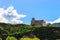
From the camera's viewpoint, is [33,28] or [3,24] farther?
[3,24]

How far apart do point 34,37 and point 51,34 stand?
229 cm

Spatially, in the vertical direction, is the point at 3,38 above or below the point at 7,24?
below

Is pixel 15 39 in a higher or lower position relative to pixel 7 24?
lower

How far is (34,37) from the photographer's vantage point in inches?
1044

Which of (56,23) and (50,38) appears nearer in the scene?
(50,38)

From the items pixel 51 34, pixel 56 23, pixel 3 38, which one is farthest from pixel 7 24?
pixel 56 23

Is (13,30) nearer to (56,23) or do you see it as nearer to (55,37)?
(55,37)

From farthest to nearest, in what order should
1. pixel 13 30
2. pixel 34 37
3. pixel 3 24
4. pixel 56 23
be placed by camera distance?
pixel 56 23 → pixel 3 24 → pixel 13 30 → pixel 34 37

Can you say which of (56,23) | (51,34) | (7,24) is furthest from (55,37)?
(56,23)

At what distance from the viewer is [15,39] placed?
2556 centimetres

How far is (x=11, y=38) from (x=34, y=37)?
127 inches

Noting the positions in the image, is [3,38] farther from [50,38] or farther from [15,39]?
[50,38]

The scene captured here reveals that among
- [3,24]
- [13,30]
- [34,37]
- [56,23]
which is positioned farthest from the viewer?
[56,23]

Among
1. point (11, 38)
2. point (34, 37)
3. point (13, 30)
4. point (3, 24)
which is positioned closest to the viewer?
point (11, 38)
